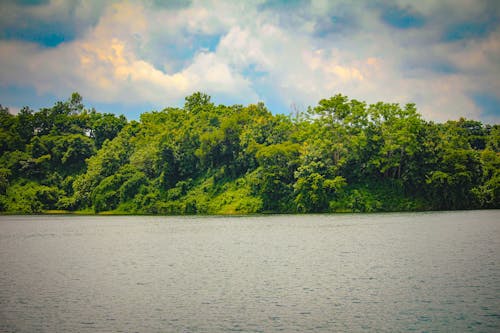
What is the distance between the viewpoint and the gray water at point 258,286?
15.0 meters

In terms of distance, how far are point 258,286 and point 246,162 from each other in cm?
7071

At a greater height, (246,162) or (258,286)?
(246,162)

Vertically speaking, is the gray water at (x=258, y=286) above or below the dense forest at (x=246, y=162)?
below

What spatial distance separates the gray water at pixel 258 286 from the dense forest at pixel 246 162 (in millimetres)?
42724

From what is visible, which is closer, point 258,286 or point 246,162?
point 258,286

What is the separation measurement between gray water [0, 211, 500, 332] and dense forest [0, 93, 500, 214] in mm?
42724

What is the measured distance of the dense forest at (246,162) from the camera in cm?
7800

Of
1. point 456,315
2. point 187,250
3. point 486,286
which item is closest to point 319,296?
point 456,315

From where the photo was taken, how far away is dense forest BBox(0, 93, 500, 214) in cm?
7800

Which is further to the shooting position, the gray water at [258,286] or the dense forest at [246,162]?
the dense forest at [246,162]

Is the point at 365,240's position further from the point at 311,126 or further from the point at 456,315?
the point at 311,126

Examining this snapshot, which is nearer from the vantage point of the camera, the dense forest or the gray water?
the gray water

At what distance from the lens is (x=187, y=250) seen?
32531mm

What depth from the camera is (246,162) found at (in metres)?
90.6
